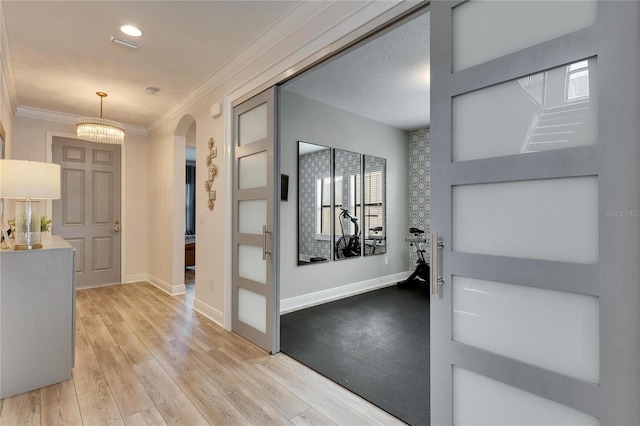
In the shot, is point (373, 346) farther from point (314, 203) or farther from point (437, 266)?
point (314, 203)

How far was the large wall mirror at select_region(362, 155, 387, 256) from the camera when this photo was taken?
493cm

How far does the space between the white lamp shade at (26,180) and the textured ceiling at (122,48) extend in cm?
119

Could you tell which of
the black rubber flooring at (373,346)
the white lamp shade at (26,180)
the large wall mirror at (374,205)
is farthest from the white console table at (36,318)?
the large wall mirror at (374,205)

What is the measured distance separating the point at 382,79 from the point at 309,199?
1.68 m

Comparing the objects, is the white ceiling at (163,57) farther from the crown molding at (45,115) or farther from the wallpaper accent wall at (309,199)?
the wallpaper accent wall at (309,199)

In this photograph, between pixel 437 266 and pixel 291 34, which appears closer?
pixel 437 266

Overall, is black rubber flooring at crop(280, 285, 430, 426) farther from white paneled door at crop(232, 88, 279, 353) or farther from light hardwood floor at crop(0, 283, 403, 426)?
white paneled door at crop(232, 88, 279, 353)

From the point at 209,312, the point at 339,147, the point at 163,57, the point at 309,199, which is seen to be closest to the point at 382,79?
the point at 339,147

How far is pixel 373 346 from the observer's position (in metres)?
2.83

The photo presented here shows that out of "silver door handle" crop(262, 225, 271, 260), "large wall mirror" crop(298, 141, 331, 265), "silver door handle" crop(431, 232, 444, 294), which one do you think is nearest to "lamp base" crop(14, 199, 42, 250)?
"silver door handle" crop(262, 225, 271, 260)

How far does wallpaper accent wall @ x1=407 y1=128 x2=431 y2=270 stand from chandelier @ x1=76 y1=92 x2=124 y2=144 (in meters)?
4.46

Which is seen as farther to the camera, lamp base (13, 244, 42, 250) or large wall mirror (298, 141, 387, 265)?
large wall mirror (298, 141, 387, 265)

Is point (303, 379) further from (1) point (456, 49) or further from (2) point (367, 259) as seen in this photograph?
(2) point (367, 259)

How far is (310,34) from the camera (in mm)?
2312
